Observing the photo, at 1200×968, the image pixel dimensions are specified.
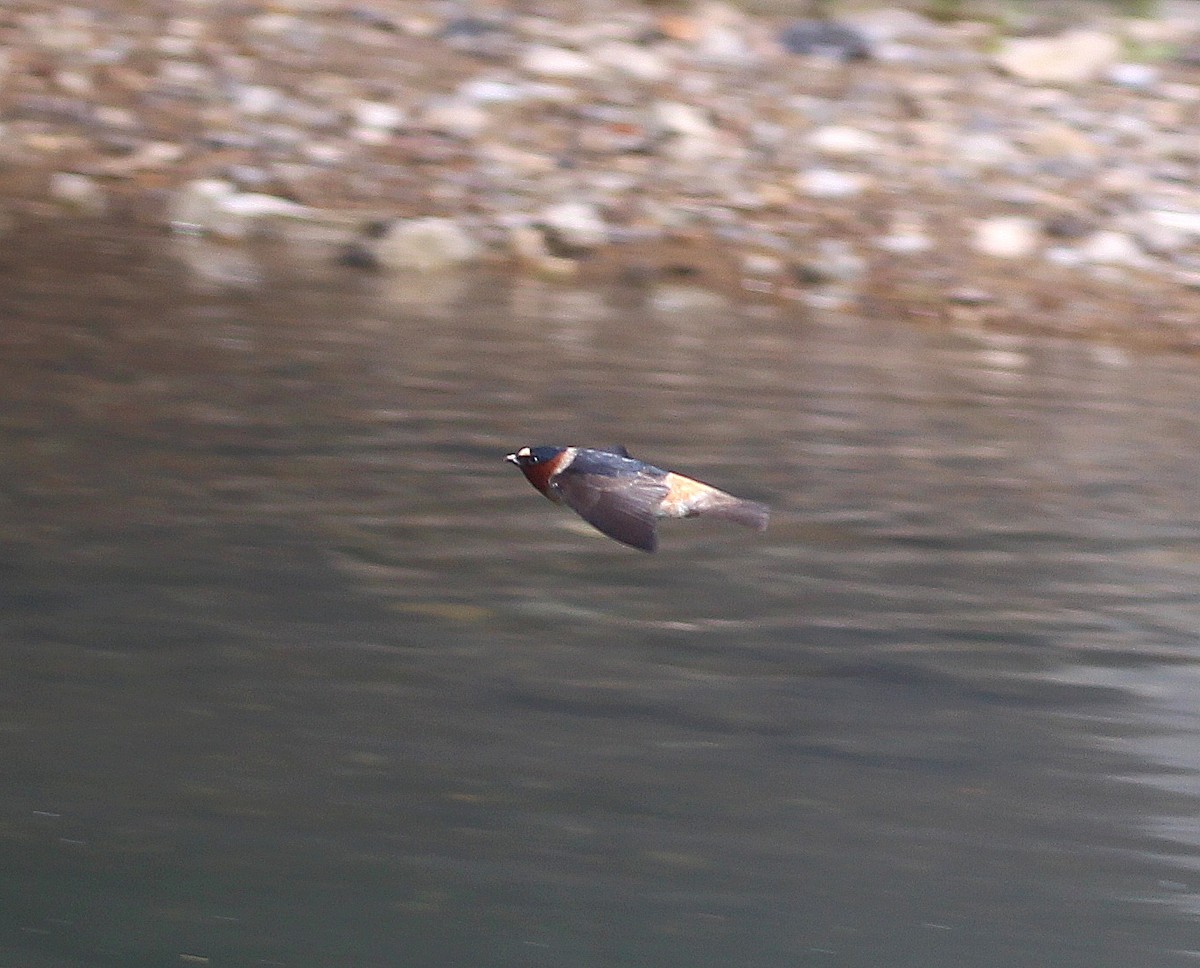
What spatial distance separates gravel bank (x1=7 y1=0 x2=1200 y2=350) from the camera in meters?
7.88

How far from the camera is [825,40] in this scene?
9375 mm

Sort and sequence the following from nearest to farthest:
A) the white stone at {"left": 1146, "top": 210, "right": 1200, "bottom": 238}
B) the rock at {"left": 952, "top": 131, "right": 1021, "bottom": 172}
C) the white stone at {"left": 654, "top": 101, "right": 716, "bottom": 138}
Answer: the white stone at {"left": 1146, "top": 210, "right": 1200, "bottom": 238}, the rock at {"left": 952, "top": 131, "right": 1021, "bottom": 172}, the white stone at {"left": 654, "top": 101, "right": 716, "bottom": 138}

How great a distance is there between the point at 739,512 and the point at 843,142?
580cm

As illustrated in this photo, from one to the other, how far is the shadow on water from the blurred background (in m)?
0.01

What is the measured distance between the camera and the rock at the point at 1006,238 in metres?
7.98

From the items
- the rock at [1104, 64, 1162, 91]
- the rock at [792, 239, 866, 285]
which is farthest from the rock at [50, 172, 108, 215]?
the rock at [1104, 64, 1162, 91]

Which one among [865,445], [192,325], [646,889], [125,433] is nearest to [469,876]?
[646,889]

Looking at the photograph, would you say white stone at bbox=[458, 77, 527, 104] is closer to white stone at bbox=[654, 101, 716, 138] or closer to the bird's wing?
white stone at bbox=[654, 101, 716, 138]

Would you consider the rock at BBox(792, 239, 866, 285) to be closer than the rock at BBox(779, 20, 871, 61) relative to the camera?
Yes

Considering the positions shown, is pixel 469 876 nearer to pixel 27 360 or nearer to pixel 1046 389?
pixel 27 360

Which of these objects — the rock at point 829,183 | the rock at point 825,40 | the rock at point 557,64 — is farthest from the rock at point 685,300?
the rock at point 825,40

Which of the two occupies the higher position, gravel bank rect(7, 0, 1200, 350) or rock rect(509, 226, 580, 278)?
gravel bank rect(7, 0, 1200, 350)

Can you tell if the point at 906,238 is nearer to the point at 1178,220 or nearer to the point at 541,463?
the point at 1178,220

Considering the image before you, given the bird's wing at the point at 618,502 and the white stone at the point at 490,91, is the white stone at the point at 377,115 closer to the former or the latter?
the white stone at the point at 490,91
